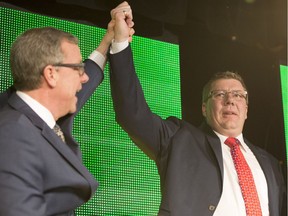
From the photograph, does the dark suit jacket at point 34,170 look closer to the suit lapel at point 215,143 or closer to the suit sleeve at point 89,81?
the suit sleeve at point 89,81

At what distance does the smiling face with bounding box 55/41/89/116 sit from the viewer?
2176 mm

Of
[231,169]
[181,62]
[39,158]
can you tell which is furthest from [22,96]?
[181,62]

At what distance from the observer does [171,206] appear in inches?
110

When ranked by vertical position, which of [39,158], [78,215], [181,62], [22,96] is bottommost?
[78,215]

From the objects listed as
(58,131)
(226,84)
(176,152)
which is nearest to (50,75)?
(58,131)

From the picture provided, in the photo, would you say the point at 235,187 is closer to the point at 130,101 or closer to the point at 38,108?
the point at 130,101

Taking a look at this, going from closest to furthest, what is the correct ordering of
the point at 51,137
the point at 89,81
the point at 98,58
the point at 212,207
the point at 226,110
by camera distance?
the point at 51,137 → the point at 89,81 → the point at 98,58 → the point at 212,207 → the point at 226,110

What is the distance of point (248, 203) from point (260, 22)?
66.8 inches

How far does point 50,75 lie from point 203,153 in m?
1.16

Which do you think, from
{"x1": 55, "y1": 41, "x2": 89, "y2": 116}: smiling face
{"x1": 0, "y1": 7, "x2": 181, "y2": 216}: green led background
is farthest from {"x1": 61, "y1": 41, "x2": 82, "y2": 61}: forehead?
{"x1": 0, "y1": 7, "x2": 181, "y2": 216}: green led background

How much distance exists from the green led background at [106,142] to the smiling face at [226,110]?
363mm

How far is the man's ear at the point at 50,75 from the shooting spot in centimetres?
213

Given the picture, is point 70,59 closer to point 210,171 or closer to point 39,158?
point 39,158

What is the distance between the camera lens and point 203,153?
3.00m
